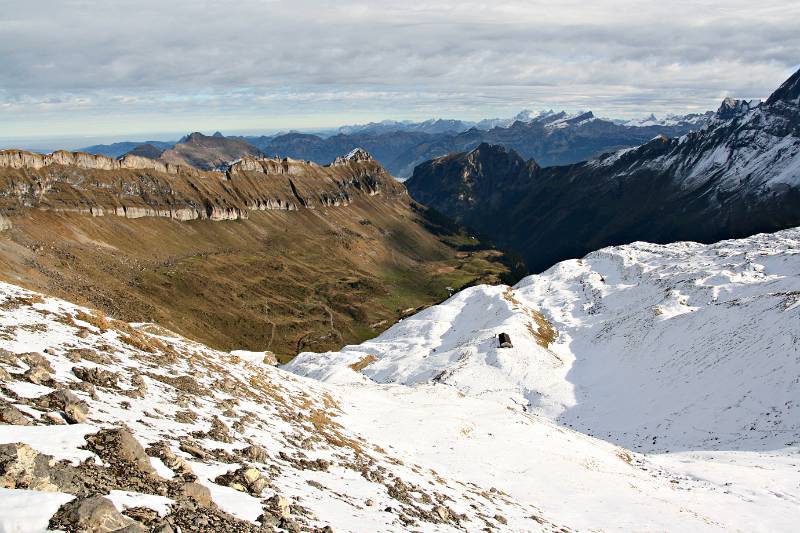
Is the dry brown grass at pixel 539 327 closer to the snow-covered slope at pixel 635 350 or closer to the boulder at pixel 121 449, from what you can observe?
the snow-covered slope at pixel 635 350

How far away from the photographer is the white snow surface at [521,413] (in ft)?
70.8

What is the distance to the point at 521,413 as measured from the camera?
173 ft

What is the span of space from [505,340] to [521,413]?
3729cm

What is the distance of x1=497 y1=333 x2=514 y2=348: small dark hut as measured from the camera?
88.9 metres

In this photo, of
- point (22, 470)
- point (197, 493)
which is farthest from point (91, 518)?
point (197, 493)

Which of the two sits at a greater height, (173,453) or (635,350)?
(173,453)

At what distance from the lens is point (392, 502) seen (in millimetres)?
21766

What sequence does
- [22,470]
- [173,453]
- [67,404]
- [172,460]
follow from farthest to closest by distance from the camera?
[67,404] < [173,453] < [172,460] < [22,470]

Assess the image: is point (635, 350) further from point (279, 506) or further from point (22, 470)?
point (22, 470)

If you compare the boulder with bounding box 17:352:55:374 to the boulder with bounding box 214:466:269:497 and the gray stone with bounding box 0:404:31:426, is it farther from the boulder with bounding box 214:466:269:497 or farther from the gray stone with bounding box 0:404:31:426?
the boulder with bounding box 214:466:269:497

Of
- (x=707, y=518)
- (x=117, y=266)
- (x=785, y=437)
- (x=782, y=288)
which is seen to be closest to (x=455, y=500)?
(x=707, y=518)

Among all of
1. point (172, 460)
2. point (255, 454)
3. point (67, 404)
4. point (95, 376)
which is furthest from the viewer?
point (95, 376)

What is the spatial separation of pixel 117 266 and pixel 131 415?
572 feet

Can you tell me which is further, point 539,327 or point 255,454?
point 539,327
